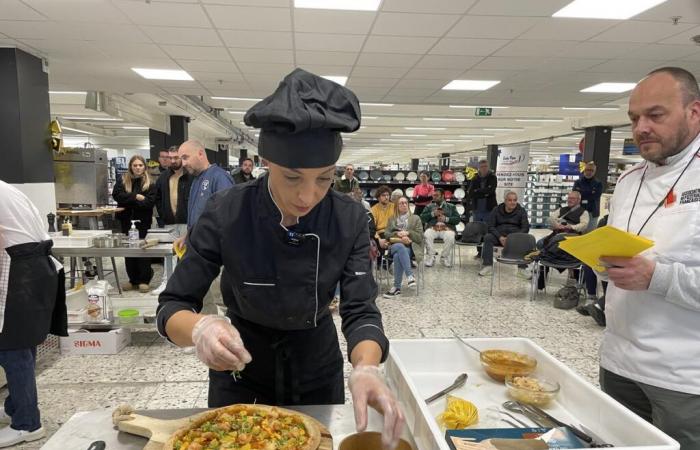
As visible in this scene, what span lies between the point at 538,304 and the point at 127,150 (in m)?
28.0

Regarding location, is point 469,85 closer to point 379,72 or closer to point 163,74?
point 379,72

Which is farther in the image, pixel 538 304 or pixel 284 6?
pixel 538 304

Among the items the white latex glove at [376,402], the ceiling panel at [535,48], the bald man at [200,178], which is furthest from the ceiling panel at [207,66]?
the white latex glove at [376,402]

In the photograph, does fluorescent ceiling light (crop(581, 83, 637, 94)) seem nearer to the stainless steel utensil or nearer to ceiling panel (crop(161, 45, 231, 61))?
ceiling panel (crop(161, 45, 231, 61))

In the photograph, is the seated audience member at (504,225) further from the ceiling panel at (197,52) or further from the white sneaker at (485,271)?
the ceiling panel at (197,52)

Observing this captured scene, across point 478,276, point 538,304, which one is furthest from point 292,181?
point 478,276

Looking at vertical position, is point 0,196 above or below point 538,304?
above

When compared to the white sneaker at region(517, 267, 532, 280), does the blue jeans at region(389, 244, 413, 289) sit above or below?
above

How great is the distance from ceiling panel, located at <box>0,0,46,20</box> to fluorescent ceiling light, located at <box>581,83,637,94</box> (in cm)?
777

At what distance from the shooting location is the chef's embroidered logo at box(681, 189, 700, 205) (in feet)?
4.26

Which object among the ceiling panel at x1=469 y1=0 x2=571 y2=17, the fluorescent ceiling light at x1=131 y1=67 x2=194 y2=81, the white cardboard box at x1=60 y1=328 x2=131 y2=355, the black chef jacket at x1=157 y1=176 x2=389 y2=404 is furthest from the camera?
the fluorescent ceiling light at x1=131 y1=67 x2=194 y2=81

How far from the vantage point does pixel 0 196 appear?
2.35m

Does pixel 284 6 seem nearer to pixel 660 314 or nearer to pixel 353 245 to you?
pixel 353 245

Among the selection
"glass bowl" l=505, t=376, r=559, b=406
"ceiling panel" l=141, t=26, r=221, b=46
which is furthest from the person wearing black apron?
"ceiling panel" l=141, t=26, r=221, b=46
